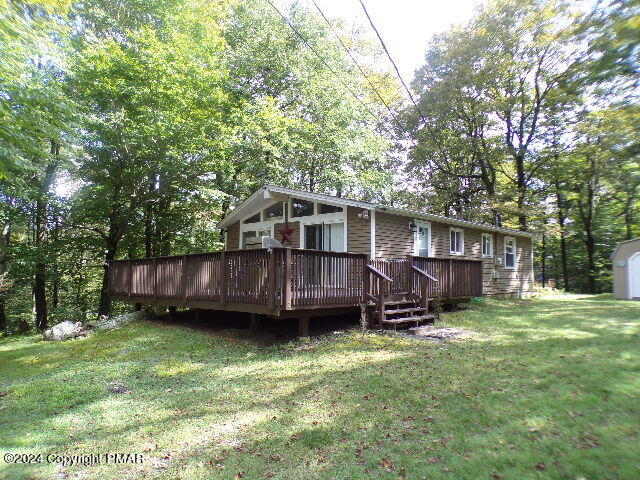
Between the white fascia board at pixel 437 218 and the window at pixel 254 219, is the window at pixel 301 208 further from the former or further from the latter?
the white fascia board at pixel 437 218

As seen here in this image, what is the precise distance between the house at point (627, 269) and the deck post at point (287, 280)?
1317 cm

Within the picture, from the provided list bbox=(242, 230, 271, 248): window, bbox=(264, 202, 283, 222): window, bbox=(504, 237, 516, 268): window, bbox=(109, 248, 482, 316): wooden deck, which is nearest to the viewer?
bbox=(109, 248, 482, 316): wooden deck

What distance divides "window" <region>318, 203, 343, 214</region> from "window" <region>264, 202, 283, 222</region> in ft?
5.36

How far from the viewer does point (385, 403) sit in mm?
4148

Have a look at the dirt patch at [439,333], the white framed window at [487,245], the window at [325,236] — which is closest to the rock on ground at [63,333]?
the window at [325,236]

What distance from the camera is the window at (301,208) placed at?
38.5ft

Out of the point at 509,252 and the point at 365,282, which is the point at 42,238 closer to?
the point at 365,282

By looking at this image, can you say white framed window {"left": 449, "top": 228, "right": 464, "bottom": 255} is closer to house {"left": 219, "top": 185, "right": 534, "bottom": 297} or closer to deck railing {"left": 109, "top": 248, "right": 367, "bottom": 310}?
house {"left": 219, "top": 185, "right": 534, "bottom": 297}

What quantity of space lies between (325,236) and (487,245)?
313 inches

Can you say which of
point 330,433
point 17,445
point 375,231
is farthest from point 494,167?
point 17,445

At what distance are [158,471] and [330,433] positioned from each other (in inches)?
59.3

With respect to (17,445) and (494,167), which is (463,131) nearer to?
(494,167)

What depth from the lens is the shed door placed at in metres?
13.3
